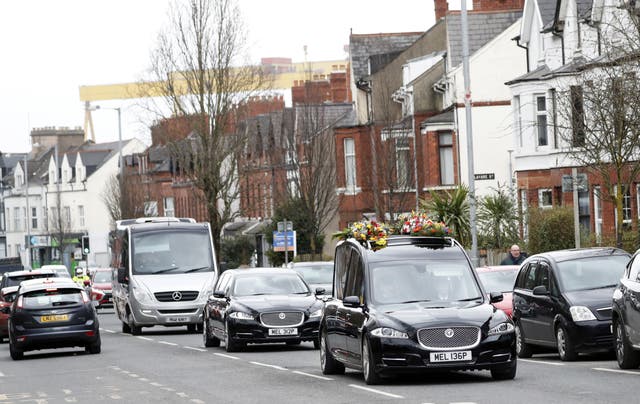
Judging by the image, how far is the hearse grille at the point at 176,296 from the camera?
120 feet

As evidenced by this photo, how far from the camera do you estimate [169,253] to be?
37.7m

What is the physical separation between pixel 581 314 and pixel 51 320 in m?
12.2

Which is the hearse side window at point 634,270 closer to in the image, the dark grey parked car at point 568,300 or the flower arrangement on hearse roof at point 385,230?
the dark grey parked car at point 568,300

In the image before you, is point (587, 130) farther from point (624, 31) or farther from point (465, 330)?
point (465, 330)

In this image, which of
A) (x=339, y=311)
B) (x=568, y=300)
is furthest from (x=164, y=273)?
(x=339, y=311)

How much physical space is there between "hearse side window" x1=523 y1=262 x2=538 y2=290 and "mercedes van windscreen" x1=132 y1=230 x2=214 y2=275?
50.9ft

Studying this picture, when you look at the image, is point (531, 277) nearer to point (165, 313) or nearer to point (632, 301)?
point (632, 301)

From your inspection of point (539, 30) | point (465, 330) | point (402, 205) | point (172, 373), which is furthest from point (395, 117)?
point (465, 330)

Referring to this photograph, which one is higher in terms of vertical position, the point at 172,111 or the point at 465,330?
the point at 172,111

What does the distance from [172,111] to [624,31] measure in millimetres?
42115

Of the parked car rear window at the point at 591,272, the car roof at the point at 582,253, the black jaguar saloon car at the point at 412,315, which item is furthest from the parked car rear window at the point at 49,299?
the parked car rear window at the point at 591,272

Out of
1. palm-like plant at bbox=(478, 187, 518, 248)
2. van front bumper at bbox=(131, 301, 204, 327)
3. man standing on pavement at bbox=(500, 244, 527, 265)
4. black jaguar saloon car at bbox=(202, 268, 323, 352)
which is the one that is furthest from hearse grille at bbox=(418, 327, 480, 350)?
palm-like plant at bbox=(478, 187, 518, 248)

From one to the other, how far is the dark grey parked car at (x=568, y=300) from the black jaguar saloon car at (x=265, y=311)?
4638mm

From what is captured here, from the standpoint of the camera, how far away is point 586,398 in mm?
15281
